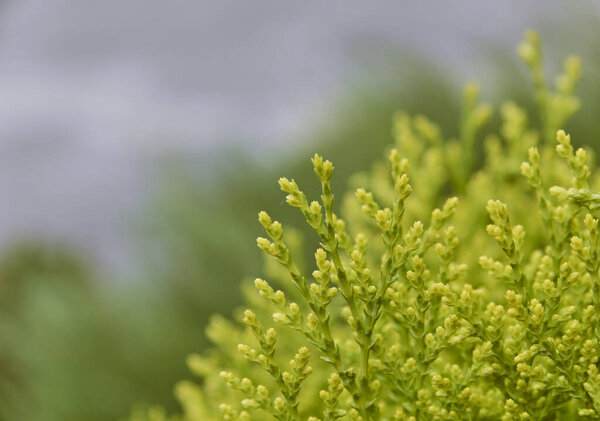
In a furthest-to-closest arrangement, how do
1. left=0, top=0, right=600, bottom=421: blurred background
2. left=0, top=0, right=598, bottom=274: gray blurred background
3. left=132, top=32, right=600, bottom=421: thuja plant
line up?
left=0, top=0, right=598, bottom=274: gray blurred background < left=0, top=0, right=600, bottom=421: blurred background < left=132, top=32, right=600, bottom=421: thuja plant

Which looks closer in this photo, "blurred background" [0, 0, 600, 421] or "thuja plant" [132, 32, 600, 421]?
"thuja plant" [132, 32, 600, 421]

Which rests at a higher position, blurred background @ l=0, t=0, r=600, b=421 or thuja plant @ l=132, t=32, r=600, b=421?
blurred background @ l=0, t=0, r=600, b=421

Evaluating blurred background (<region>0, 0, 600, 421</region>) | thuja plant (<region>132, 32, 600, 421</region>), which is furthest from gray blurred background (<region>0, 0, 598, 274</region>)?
thuja plant (<region>132, 32, 600, 421</region>)

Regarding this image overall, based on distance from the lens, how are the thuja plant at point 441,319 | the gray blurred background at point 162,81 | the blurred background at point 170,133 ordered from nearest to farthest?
the thuja plant at point 441,319 < the blurred background at point 170,133 < the gray blurred background at point 162,81

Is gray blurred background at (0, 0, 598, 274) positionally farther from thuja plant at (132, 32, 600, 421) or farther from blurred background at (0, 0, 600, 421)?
thuja plant at (132, 32, 600, 421)

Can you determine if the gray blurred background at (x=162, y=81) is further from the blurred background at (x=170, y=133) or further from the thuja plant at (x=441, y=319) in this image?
the thuja plant at (x=441, y=319)

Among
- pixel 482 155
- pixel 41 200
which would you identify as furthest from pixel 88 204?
pixel 482 155

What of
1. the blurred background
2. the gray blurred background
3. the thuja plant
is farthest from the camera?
the gray blurred background

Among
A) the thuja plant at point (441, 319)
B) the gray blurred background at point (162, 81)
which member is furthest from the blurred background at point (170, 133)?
the thuja plant at point (441, 319)

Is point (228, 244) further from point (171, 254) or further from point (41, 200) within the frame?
point (41, 200)
